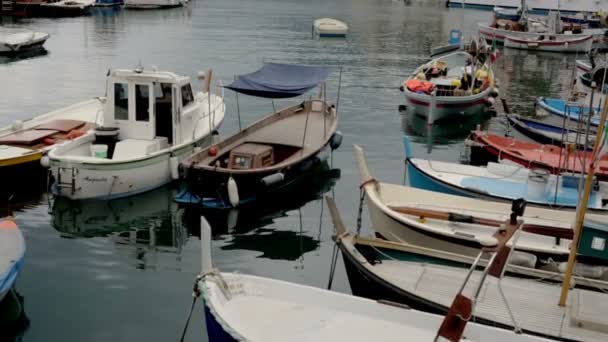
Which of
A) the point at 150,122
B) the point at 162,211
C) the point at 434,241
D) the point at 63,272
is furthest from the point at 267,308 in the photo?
the point at 150,122

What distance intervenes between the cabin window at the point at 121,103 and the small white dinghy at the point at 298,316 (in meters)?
11.8

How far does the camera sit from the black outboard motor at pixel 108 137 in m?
21.1

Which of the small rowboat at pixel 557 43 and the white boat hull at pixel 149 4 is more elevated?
the white boat hull at pixel 149 4

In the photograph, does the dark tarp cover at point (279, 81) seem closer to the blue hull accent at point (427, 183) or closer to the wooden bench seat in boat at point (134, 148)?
the wooden bench seat in boat at point (134, 148)

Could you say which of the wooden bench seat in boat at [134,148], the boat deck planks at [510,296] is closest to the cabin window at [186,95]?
the wooden bench seat in boat at [134,148]

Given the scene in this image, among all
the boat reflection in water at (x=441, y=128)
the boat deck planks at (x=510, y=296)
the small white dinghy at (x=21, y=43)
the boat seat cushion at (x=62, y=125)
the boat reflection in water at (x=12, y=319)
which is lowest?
the boat reflection in water at (x=12, y=319)

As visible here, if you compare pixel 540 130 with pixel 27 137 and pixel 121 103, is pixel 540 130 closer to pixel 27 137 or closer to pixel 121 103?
pixel 121 103

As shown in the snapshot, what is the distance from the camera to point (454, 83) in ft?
109

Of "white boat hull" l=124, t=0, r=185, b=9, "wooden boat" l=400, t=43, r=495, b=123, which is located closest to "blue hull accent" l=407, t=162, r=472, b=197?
"wooden boat" l=400, t=43, r=495, b=123

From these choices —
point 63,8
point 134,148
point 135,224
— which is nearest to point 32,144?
point 134,148

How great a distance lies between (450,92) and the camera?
31672 mm

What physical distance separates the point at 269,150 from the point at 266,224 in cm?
285

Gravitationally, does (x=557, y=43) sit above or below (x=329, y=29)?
below

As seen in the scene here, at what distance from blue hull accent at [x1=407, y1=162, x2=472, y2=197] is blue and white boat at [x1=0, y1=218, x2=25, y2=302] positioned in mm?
10140
